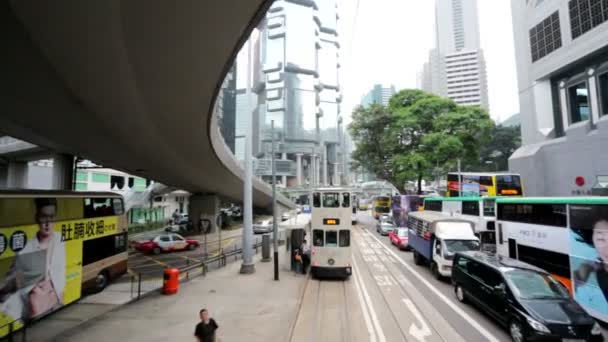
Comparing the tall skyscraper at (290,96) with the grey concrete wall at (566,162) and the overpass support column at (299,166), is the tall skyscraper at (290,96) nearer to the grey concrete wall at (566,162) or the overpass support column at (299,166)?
the overpass support column at (299,166)

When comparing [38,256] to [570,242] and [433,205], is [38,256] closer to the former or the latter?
[570,242]

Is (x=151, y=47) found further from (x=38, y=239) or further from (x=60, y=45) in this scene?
(x=38, y=239)

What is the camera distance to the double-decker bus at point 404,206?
30.7 meters

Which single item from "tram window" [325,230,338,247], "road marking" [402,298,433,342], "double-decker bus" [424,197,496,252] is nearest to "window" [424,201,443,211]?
"double-decker bus" [424,197,496,252]

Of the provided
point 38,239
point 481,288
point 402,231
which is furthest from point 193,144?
point 402,231

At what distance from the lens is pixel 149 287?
12.7 metres

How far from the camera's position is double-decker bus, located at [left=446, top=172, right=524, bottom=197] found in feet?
78.7

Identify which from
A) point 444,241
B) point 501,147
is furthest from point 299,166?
point 444,241

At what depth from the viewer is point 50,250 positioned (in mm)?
9281

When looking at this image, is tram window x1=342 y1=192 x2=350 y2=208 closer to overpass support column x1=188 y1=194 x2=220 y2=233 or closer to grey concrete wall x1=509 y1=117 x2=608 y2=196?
grey concrete wall x1=509 y1=117 x2=608 y2=196

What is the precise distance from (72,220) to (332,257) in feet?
33.5

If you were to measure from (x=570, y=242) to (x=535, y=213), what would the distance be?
1910 mm

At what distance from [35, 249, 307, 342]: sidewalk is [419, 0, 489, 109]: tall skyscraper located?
11937cm

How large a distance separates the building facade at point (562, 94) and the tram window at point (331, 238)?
17.8 m
